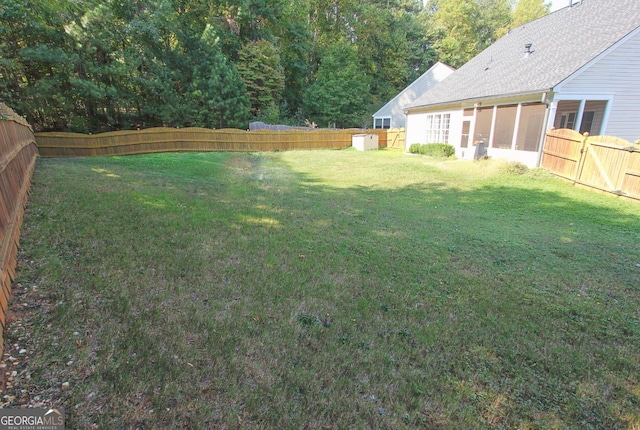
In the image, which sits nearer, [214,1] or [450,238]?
[450,238]

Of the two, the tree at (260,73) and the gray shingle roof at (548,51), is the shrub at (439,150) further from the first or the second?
the tree at (260,73)

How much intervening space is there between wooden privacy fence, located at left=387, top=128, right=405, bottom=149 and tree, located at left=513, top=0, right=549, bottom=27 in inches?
1197

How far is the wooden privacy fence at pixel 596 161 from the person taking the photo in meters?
7.24

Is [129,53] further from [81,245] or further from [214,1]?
[81,245]

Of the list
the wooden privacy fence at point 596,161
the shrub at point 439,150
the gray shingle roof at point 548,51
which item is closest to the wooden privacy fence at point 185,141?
the shrub at point 439,150

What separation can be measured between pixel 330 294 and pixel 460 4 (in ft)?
139

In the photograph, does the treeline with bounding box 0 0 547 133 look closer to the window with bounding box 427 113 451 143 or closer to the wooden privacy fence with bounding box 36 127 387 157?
the wooden privacy fence with bounding box 36 127 387 157

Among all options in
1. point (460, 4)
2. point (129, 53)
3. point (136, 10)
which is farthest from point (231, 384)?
point (460, 4)

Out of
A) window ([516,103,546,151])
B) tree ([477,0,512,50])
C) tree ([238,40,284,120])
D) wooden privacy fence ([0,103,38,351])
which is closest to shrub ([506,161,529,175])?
window ([516,103,546,151])

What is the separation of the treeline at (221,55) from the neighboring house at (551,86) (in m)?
12.6

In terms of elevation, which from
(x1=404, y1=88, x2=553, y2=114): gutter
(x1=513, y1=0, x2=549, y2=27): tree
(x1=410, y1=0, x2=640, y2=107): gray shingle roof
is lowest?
(x1=404, y1=88, x2=553, y2=114): gutter

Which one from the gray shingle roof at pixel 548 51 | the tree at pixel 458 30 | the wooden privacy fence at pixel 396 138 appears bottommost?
the wooden privacy fence at pixel 396 138

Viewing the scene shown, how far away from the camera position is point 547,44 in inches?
498

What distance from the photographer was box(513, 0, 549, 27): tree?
38.9m
